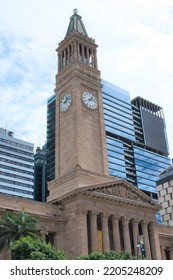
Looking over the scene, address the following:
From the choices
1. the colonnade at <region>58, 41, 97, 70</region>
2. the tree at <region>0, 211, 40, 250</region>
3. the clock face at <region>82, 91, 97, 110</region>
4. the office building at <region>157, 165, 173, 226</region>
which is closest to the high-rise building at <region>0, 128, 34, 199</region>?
the office building at <region>157, 165, 173, 226</region>

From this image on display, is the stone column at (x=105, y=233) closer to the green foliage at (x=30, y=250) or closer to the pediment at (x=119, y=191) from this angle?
the pediment at (x=119, y=191)

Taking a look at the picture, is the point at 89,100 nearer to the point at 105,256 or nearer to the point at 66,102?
the point at 66,102

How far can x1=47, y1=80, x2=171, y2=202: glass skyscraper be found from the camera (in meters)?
147

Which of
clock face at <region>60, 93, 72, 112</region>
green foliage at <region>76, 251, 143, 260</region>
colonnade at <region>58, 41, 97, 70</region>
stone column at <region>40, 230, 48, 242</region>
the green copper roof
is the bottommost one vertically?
green foliage at <region>76, 251, 143, 260</region>

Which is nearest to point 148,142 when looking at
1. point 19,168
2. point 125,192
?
point 19,168

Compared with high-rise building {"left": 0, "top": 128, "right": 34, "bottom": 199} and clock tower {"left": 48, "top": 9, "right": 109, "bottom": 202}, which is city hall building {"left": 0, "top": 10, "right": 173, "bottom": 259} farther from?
high-rise building {"left": 0, "top": 128, "right": 34, "bottom": 199}

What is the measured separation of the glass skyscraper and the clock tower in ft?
237

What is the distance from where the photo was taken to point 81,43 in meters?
72.4

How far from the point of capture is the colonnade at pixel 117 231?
5212 centimetres

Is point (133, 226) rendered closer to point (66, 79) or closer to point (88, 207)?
point (88, 207)

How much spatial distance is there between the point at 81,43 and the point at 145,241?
122 feet

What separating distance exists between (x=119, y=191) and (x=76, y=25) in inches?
1409

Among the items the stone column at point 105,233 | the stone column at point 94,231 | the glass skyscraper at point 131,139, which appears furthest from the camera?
the glass skyscraper at point 131,139

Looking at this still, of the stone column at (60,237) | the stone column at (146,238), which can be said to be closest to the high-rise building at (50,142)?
the stone column at (146,238)
